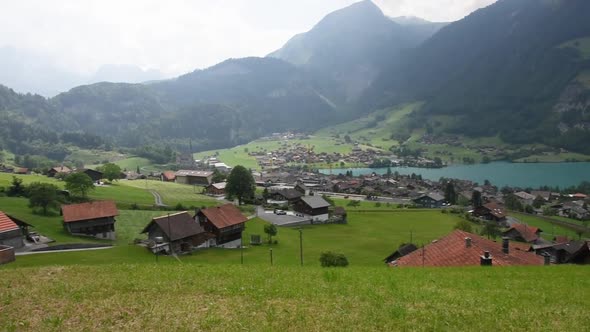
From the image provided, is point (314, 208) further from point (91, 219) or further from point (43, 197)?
point (43, 197)

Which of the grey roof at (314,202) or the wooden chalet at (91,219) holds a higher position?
the wooden chalet at (91,219)

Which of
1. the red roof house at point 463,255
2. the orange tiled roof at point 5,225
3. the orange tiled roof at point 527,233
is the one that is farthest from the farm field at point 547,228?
the orange tiled roof at point 5,225

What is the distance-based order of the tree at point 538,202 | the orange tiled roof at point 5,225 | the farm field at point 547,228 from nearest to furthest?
the orange tiled roof at point 5,225, the farm field at point 547,228, the tree at point 538,202

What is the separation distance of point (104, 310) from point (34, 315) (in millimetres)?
1983

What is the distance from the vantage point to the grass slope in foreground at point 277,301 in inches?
453

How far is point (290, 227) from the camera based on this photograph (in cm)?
7675

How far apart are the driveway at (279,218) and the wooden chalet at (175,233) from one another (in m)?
26.4

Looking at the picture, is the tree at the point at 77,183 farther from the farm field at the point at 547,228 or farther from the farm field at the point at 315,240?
the farm field at the point at 547,228

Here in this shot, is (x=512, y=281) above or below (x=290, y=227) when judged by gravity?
above

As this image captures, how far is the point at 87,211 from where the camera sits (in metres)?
53.6

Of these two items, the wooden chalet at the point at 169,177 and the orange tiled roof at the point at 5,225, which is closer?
the orange tiled roof at the point at 5,225

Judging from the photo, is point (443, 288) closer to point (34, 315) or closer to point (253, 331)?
point (253, 331)

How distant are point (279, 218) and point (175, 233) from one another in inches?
1337

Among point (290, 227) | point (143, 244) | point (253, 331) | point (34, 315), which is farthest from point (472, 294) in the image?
point (290, 227)
